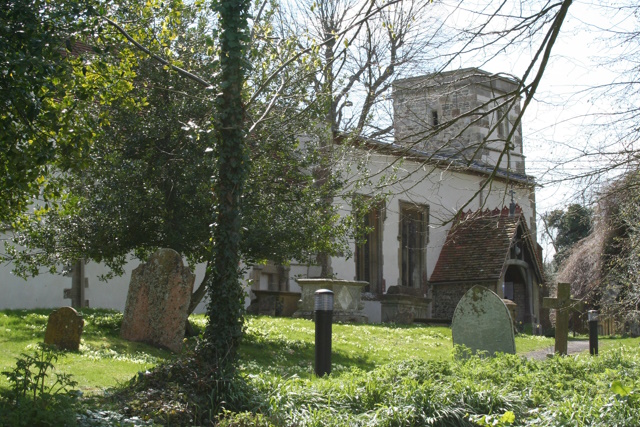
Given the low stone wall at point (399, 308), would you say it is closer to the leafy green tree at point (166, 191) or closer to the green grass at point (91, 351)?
the leafy green tree at point (166, 191)

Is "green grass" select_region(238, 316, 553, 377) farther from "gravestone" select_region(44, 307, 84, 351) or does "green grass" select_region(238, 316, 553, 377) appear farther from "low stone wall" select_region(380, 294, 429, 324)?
"low stone wall" select_region(380, 294, 429, 324)

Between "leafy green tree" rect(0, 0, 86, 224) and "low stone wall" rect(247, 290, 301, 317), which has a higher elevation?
"leafy green tree" rect(0, 0, 86, 224)

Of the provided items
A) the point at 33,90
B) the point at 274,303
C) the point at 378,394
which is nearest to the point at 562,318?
the point at 378,394

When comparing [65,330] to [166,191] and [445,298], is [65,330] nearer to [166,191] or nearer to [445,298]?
[166,191]

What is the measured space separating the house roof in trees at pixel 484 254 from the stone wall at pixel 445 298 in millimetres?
294

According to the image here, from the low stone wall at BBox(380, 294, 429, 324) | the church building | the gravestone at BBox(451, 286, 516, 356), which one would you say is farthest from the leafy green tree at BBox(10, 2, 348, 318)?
the low stone wall at BBox(380, 294, 429, 324)

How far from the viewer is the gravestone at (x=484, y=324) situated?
452 inches

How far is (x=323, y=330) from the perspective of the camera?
29.1ft

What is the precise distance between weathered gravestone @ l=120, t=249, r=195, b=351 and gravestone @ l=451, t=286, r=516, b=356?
4.30 m

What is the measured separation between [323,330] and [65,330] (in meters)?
3.93

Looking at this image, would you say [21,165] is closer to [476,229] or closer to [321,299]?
[321,299]

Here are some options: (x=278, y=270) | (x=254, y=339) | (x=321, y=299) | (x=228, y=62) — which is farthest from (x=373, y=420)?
(x=278, y=270)

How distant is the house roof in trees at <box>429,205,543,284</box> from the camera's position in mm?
25234

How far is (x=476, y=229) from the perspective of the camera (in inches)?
1088
